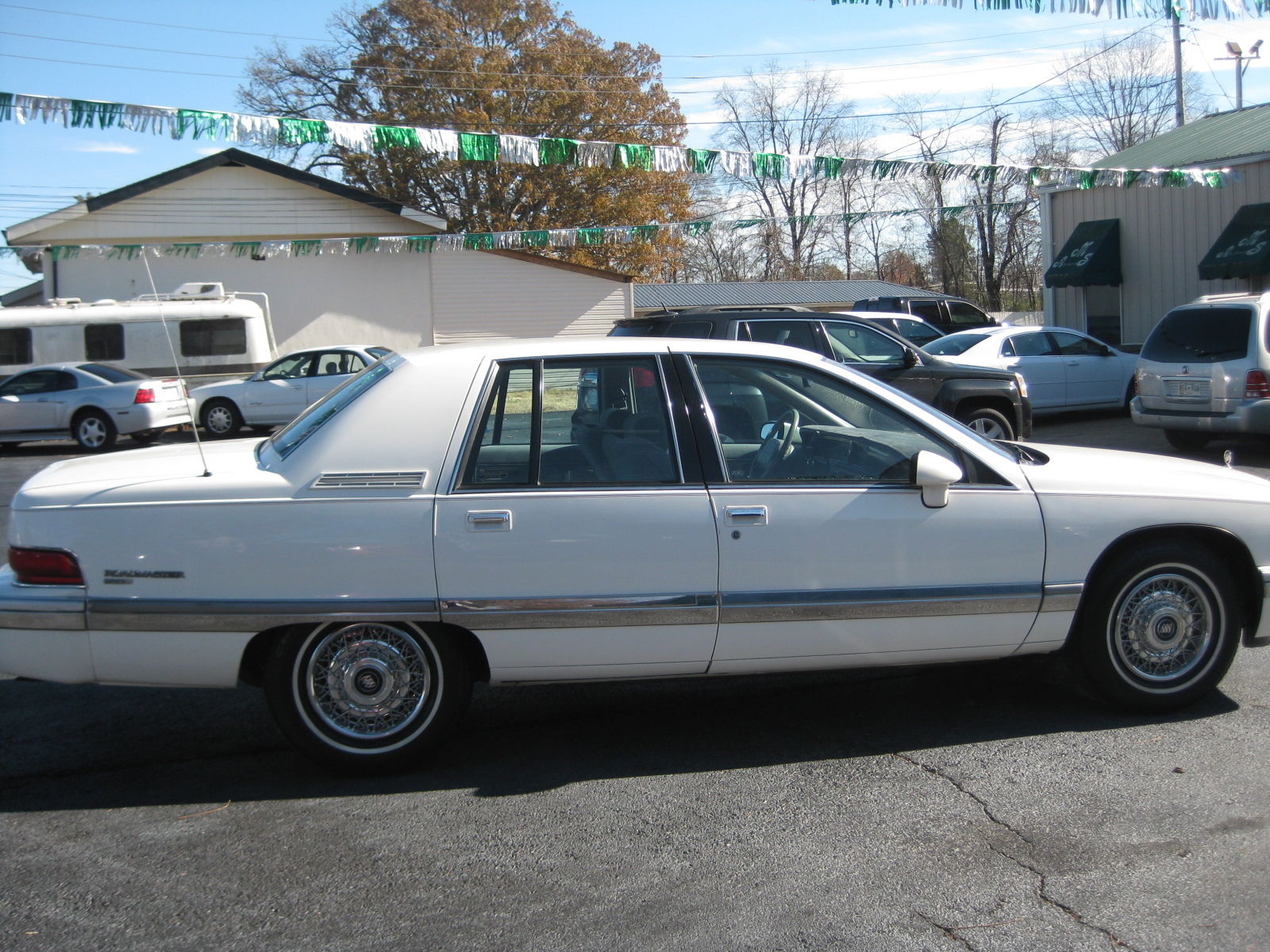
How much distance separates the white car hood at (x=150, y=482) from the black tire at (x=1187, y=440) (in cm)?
1161

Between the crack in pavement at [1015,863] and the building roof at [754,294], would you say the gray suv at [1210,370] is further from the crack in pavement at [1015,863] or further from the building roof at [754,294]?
the building roof at [754,294]

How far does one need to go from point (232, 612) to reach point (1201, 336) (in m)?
11.5

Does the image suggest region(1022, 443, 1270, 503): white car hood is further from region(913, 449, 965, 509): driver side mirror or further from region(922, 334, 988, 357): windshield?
region(922, 334, 988, 357): windshield

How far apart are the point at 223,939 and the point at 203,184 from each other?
28370 millimetres

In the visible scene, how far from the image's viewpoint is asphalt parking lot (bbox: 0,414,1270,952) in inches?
131

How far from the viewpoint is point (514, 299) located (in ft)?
105

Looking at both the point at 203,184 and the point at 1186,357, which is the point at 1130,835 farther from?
the point at 203,184

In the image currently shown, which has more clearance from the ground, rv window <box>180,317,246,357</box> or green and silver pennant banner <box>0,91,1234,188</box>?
green and silver pennant banner <box>0,91,1234,188</box>

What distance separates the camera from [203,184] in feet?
94.0

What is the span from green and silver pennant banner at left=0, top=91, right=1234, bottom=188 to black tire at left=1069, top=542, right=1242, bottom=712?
851cm

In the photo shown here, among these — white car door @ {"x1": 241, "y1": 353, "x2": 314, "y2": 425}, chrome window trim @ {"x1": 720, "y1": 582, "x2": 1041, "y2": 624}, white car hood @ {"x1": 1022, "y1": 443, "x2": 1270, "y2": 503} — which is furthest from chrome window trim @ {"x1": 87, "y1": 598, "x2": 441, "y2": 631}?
white car door @ {"x1": 241, "y1": 353, "x2": 314, "y2": 425}

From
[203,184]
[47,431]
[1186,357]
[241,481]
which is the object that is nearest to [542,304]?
[203,184]

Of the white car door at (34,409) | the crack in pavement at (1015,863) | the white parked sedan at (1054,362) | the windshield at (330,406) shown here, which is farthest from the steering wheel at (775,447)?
the white car door at (34,409)

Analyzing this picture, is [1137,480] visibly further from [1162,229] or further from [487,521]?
[1162,229]
